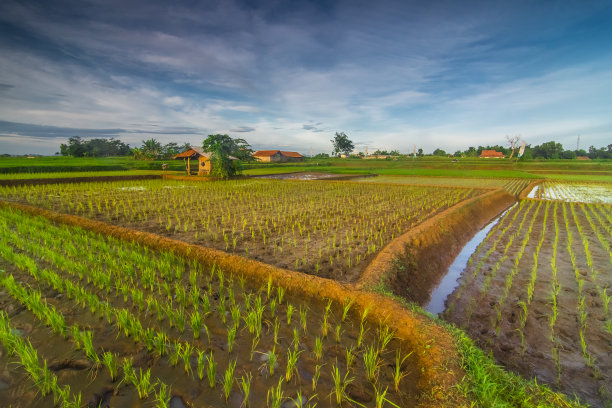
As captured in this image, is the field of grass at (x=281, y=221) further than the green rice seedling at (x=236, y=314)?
Yes

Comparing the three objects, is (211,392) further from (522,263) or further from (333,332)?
(522,263)

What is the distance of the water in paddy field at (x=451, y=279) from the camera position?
3522 mm

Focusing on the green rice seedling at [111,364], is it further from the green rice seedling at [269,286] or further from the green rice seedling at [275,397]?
the green rice seedling at [269,286]

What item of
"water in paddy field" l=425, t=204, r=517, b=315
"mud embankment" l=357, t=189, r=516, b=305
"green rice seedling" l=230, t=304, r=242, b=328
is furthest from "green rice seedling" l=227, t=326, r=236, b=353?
"water in paddy field" l=425, t=204, r=517, b=315

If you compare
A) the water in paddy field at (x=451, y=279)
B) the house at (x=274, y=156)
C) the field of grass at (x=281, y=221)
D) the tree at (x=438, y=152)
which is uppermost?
the tree at (x=438, y=152)

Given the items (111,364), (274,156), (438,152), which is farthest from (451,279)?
(438,152)

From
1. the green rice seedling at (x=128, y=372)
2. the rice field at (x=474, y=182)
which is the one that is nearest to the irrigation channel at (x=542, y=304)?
the green rice seedling at (x=128, y=372)

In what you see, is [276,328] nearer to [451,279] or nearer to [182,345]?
[182,345]

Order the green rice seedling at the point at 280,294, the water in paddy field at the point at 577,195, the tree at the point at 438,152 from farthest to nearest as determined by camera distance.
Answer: the tree at the point at 438,152 < the water in paddy field at the point at 577,195 < the green rice seedling at the point at 280,294

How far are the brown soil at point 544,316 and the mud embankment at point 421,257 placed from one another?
424mm

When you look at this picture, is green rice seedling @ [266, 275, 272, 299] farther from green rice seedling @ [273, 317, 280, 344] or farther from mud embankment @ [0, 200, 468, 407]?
green rice seedling @ [273, 317, 280, 344]

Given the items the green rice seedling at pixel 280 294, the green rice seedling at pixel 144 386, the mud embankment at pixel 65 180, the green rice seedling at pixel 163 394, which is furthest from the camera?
the mud embankment at pixel 65 180

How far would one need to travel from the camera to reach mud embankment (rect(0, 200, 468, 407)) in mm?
1770

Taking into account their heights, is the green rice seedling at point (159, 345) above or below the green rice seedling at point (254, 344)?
above
